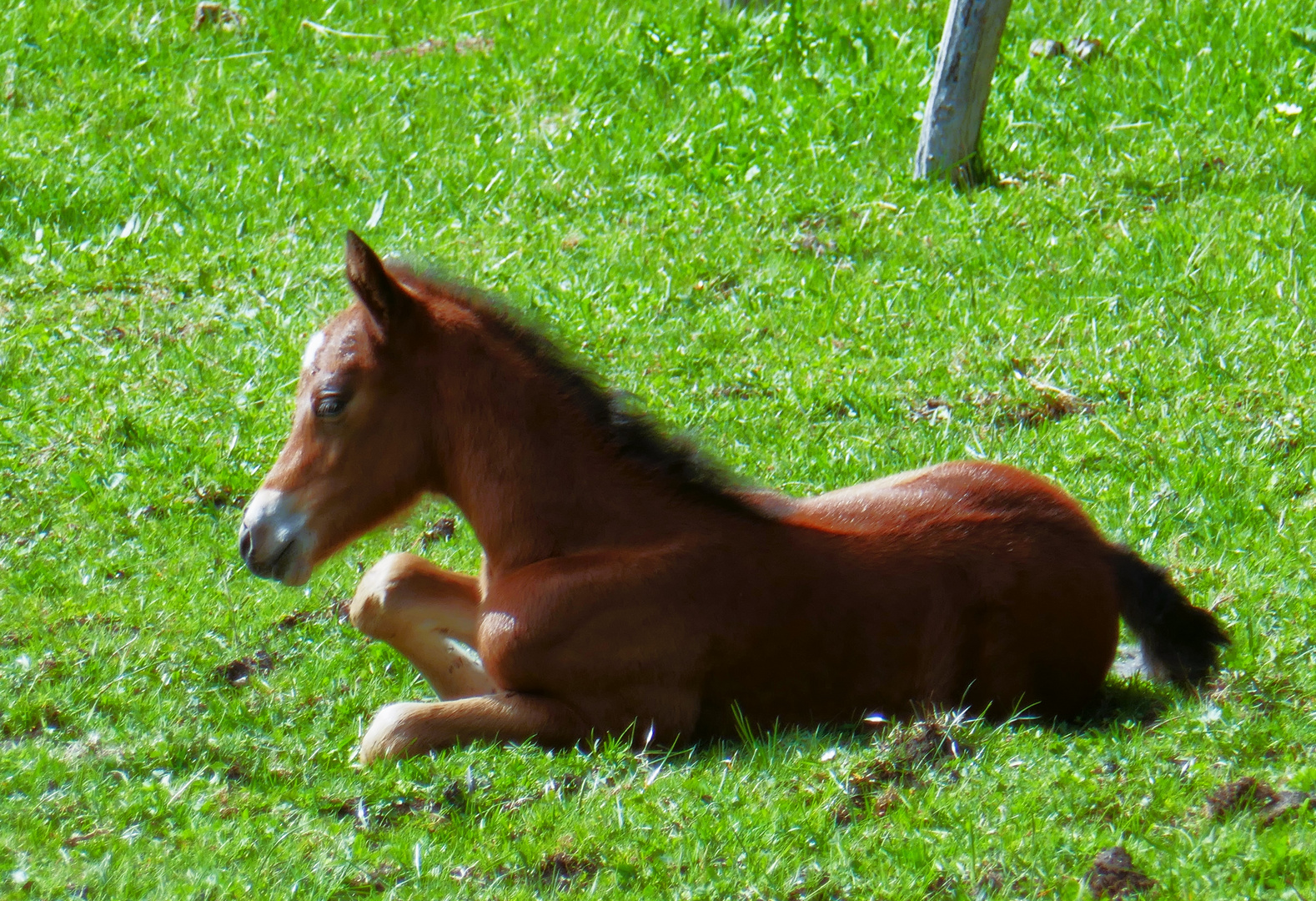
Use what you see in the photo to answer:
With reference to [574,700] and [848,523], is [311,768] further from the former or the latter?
[848,523]

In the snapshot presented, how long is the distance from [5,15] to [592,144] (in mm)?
5016

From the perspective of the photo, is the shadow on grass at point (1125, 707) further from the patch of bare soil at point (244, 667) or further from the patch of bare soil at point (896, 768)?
the patch of bare soil at point (244, 667)

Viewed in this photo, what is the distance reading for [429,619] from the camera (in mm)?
5023

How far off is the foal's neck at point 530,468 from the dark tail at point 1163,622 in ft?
4.68

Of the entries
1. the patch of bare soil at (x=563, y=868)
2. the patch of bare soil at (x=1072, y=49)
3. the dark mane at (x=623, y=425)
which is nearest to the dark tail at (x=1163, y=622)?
the dark mane at (x=623, y=425)

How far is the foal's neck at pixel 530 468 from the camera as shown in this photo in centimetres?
462

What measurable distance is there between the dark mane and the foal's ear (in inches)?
12.6

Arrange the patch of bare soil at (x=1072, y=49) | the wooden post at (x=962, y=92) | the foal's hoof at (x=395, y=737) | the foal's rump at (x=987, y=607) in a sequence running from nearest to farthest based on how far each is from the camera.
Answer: the foal's hoof at (x=395, y=737), the foal's rump at (x=987, y=607), the wooden post at (x=962, y=92), the patch of bare soil at (x=1072, y=49)

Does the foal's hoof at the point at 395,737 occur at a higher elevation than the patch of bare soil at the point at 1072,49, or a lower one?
lower

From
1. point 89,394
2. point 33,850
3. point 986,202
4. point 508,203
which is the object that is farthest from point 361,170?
point 33,850

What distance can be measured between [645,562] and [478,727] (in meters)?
0.68

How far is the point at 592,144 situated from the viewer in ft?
31.9

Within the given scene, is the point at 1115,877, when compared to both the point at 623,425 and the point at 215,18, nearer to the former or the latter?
the point at 623,425

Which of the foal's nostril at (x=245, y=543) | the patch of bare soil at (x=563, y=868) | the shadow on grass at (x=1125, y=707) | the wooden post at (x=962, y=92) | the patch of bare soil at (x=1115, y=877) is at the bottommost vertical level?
the patch of bare soil at (x=563, y=868)
